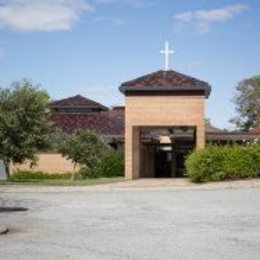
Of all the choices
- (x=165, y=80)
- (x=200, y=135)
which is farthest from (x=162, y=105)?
(x=200, y=135)

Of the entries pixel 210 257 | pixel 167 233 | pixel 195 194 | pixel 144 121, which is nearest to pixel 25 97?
pixel 144 121

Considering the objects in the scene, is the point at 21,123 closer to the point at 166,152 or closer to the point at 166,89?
the point at 166,89

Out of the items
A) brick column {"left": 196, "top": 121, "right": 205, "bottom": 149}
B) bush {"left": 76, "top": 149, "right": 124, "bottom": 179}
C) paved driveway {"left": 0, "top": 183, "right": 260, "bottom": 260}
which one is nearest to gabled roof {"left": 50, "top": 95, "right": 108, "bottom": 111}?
bush {"left": 76, "top": 149, "right": 124, "bottom": 179}

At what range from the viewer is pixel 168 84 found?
138ft

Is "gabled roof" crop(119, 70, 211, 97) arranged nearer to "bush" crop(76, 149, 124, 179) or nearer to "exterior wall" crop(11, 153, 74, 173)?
"bush" crop(76, 149, 124, 179)

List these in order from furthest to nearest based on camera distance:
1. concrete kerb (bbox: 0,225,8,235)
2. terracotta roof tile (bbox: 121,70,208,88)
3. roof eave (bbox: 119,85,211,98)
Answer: terracotta roof tile (bbox: 121,70,208,88) → roof eave (bbox: 119,85,211,98) → concrete kerb (bbox: 0,225,8,235)

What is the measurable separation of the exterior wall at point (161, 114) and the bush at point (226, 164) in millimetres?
5555

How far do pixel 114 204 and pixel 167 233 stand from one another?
8.62 metres

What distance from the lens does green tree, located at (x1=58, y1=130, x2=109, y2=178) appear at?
140 feet

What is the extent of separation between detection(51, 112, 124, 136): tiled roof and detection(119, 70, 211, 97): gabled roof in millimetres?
9750

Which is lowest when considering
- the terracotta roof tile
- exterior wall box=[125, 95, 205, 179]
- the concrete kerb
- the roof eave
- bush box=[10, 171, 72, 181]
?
the concrete kerb

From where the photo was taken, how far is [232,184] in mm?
32562

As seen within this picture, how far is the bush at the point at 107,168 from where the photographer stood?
45500 mm

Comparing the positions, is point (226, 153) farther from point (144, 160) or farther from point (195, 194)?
point (144, 160)
